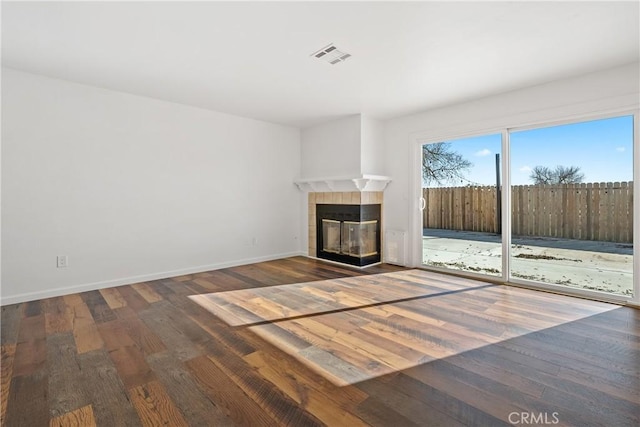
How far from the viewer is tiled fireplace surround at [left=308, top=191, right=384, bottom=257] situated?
480 cm

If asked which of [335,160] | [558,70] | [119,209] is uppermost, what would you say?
[558,70]

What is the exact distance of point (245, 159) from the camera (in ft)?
16.4

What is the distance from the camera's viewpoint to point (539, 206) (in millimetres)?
3717

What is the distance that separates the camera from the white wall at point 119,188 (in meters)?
3.18

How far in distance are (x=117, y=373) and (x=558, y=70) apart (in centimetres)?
461

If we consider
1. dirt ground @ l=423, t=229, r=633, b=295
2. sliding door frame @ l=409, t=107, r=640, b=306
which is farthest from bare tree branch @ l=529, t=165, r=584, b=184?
dirt ground @ l=423, t=229, r=633, b=295

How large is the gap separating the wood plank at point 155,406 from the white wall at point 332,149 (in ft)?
12.2

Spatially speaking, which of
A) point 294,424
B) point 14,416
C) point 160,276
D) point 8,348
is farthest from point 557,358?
point 160,276

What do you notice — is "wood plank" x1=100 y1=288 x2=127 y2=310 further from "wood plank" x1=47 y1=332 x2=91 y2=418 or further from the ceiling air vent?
the ceiling air vent

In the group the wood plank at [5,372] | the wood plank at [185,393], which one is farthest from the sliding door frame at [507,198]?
the wood plank at [5,372]

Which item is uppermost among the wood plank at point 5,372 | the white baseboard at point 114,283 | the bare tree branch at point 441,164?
Answer: the bare tree branch at point 441,164

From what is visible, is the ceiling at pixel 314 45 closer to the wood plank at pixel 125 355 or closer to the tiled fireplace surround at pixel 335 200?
the tiled fireplace surround at pixel 335 200

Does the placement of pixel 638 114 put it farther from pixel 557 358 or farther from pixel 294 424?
pixel 294 424

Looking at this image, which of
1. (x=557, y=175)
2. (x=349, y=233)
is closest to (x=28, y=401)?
(x=349, y=233)
